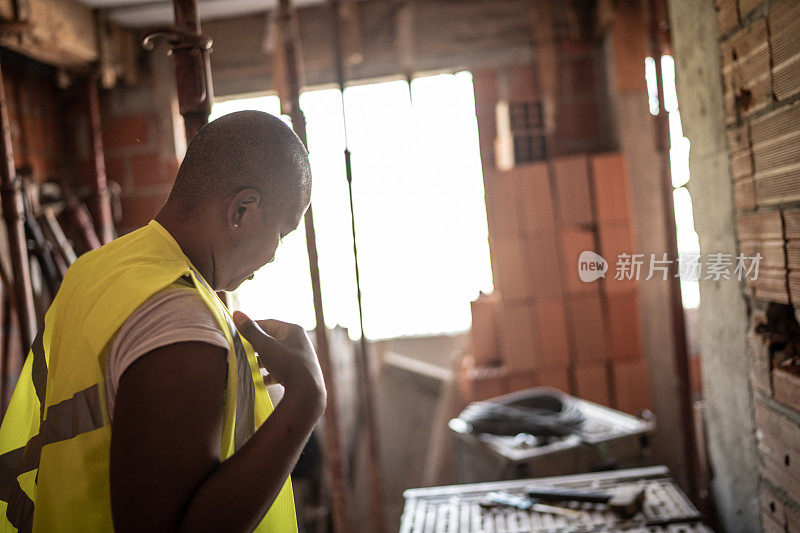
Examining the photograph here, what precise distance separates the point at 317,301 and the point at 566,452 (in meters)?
1.22

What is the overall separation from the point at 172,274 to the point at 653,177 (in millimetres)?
4907

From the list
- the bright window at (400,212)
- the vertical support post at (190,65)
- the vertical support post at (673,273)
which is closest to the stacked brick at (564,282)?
the bright window at (400,212)

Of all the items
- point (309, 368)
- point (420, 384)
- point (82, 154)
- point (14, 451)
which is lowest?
point (420, 384)

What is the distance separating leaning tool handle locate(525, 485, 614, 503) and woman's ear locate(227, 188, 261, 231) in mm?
1423

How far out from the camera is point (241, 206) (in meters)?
1.06

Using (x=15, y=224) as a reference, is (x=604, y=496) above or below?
below

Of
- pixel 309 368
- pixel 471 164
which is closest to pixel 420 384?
pixel 471 164

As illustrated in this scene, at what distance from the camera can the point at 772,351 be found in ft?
5.70

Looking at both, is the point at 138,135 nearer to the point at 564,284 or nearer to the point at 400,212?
the point at 400,212

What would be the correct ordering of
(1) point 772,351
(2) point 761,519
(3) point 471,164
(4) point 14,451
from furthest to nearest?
(3) point 471,164 < (2) point 761,519 < (1) point 772,351 < (4) point 14,451

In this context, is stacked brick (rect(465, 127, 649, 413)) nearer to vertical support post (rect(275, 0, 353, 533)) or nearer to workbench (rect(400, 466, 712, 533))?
vertical support post (rect(275, 0, 353, 533))

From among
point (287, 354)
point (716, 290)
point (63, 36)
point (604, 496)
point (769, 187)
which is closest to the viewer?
point (287, 354)

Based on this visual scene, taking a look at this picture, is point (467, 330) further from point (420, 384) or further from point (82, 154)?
point (82, 154)

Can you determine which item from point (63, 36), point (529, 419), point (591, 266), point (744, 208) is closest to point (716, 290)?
point (744, 208)
